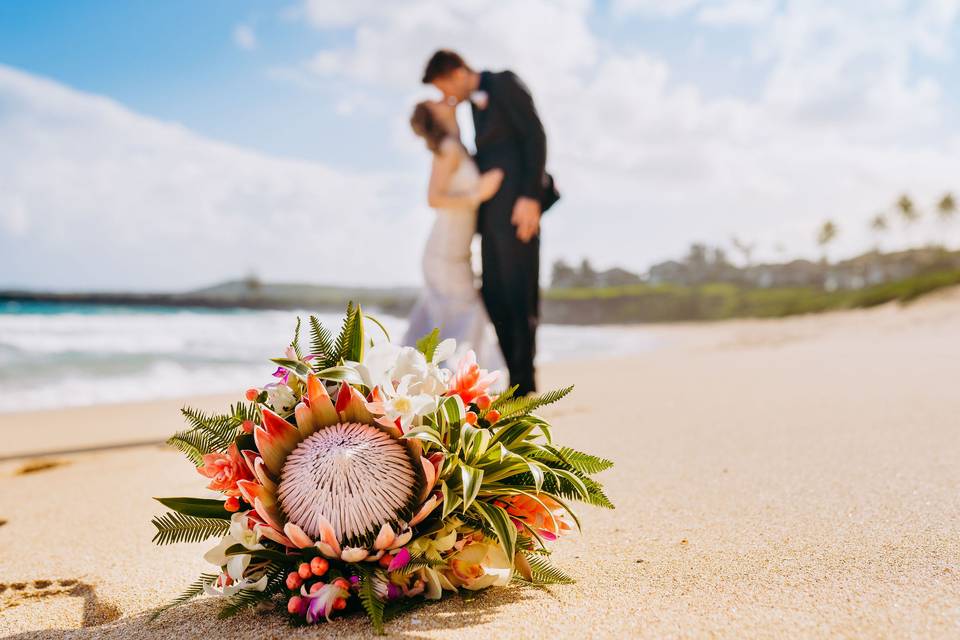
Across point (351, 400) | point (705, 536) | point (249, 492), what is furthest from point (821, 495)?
point (249, 492)

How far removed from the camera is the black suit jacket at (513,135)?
555 cm

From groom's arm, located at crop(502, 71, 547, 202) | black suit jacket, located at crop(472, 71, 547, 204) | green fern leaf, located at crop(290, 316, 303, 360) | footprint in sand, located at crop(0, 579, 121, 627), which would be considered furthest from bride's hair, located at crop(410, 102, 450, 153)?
footprint in sand, located at crop(0, 579, 121, 627)

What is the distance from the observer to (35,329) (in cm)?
1805

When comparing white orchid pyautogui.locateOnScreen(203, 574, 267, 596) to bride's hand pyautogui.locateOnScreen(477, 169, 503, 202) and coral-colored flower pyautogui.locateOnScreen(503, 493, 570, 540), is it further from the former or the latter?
bride's hand pyautogui.locateOnScreen(477, 169, 503, 202)

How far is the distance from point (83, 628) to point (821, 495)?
6.80 feet

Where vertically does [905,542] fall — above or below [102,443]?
above

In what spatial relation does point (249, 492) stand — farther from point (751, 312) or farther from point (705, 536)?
point (751, 312)

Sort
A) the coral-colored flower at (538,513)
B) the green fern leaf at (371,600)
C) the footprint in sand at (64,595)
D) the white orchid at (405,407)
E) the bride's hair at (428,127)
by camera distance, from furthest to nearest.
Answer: the bride's hair at (428,127), the footprint in sand at (64,595), the coral-colored flower at (538,513), the white orchid at (405,407), the green fern leaf at (371,600)

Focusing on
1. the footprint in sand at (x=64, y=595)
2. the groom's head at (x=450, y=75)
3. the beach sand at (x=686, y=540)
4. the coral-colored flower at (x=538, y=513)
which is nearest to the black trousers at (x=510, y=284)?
the groom's head at (x=450, y=75)

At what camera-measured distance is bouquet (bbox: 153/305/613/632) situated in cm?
148

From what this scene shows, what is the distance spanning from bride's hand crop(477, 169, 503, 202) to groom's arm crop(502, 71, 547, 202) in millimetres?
189

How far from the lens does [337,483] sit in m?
1.47

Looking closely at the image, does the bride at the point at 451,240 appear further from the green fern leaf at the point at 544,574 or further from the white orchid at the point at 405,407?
the white orchid at the point at 405,407

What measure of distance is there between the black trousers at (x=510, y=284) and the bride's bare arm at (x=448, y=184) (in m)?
0.10
